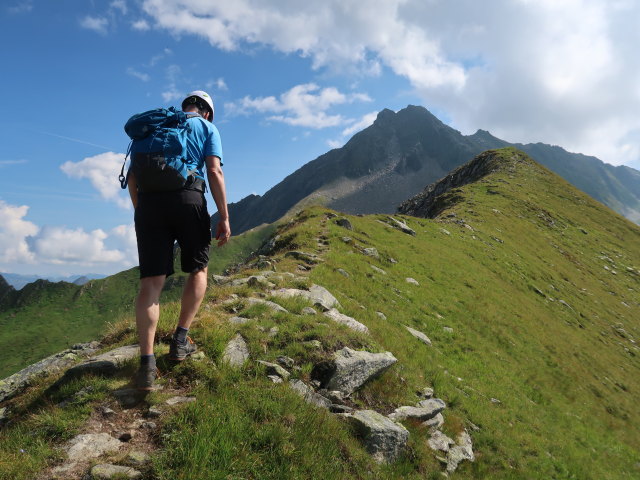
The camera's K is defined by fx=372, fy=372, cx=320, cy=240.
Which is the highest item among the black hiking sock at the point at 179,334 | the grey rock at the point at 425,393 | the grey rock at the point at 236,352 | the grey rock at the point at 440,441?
A: the black hiking sock at the point at 179,334

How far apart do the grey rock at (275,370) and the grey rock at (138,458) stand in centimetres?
273

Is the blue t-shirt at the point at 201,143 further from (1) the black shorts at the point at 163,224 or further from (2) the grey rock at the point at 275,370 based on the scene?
(2) the grey rock at the point at 275,370

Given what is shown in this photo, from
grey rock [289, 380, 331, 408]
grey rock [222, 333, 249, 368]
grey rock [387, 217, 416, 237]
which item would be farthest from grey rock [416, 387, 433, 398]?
grey rock [387, 217, 416, 237]

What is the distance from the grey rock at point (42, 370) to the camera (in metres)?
7.03

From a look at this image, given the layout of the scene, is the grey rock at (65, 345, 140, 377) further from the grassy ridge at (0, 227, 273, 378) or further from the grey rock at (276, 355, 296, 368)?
the grassy ridge at (0, 227, 273, 378)

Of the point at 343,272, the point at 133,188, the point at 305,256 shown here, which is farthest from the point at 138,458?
the point at 305,256

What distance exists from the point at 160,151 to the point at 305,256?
39.4 ft

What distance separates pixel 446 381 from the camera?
436 inches

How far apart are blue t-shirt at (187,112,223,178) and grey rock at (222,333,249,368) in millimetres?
→ 3382

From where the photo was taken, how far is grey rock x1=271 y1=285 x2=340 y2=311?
37.4ft

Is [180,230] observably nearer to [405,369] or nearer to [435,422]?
[435,422]

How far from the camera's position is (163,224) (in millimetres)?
6051

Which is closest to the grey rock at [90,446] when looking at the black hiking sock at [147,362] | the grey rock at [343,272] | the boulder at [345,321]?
the black hiking sock at [147,362]

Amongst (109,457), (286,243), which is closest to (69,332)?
(286,243)
